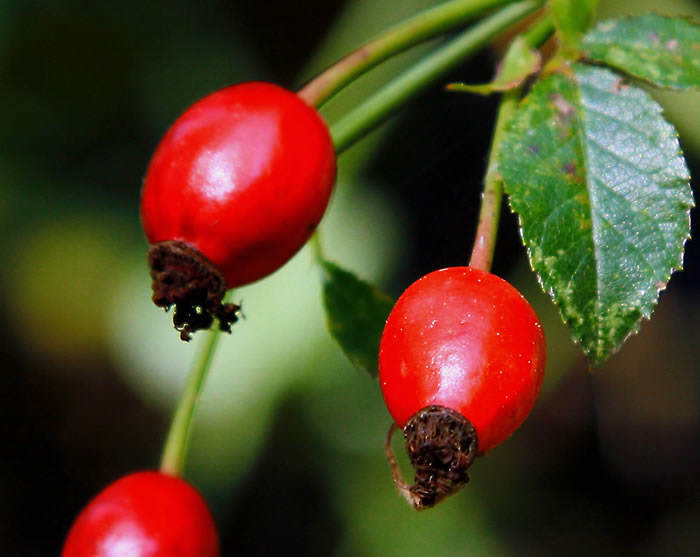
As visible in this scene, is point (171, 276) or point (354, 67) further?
point (354, 67)

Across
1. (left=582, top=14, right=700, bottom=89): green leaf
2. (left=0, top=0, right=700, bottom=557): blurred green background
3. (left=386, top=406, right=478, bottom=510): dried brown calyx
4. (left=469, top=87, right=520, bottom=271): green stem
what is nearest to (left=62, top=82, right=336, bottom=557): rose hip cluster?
(left=469, top=87, right=520, bottom=271): green stem

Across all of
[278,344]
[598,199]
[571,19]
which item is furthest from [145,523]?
[278,344]

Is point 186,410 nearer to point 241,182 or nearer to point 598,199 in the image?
point 241,182

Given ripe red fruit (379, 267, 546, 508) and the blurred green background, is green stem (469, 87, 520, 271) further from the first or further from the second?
the blurred green background

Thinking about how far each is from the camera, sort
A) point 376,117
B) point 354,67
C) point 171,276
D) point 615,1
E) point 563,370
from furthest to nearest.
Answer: point 563,370, point 615,1, point 376,117, point 354,67, point 171,276

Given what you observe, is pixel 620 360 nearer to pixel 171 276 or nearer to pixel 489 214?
pixel 489 214

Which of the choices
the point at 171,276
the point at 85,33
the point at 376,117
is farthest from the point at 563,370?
the point at 85,33

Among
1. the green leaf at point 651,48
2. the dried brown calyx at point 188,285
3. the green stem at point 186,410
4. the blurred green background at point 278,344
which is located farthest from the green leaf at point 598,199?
the blurred green background at point 278,344
